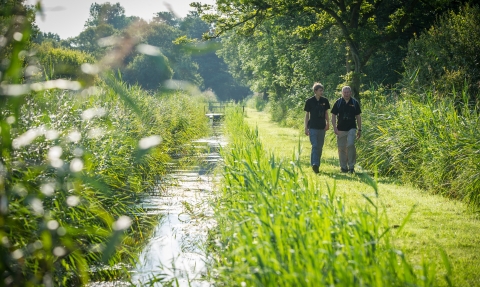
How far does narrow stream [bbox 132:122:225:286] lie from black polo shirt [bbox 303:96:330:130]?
2.50 metres

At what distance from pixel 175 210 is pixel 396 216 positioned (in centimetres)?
353

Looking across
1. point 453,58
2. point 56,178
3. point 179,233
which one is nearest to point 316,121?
point 453,58

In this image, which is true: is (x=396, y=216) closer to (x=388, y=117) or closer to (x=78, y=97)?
(x=388, y=117)

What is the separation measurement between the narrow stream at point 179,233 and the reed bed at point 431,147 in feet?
11.4

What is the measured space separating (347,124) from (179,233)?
18.0 ft

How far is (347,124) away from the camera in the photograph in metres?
11.5

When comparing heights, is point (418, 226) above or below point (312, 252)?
below

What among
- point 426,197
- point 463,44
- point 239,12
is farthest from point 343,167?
point 239,12

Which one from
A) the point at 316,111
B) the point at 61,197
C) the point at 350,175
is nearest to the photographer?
the point at 61,197

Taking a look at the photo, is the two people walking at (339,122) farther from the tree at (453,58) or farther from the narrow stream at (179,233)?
the narrow stream at (179,233)

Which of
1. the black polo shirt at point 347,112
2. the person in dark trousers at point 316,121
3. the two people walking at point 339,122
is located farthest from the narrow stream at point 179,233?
the black polo shirt at point 347,112

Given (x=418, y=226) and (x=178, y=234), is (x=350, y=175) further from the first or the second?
(x=178, y=234)

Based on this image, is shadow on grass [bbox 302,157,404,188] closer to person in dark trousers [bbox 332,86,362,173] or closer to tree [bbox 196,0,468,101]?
person in dark trousers [bbox 332,86,362,173]

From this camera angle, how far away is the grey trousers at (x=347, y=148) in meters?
11.5
